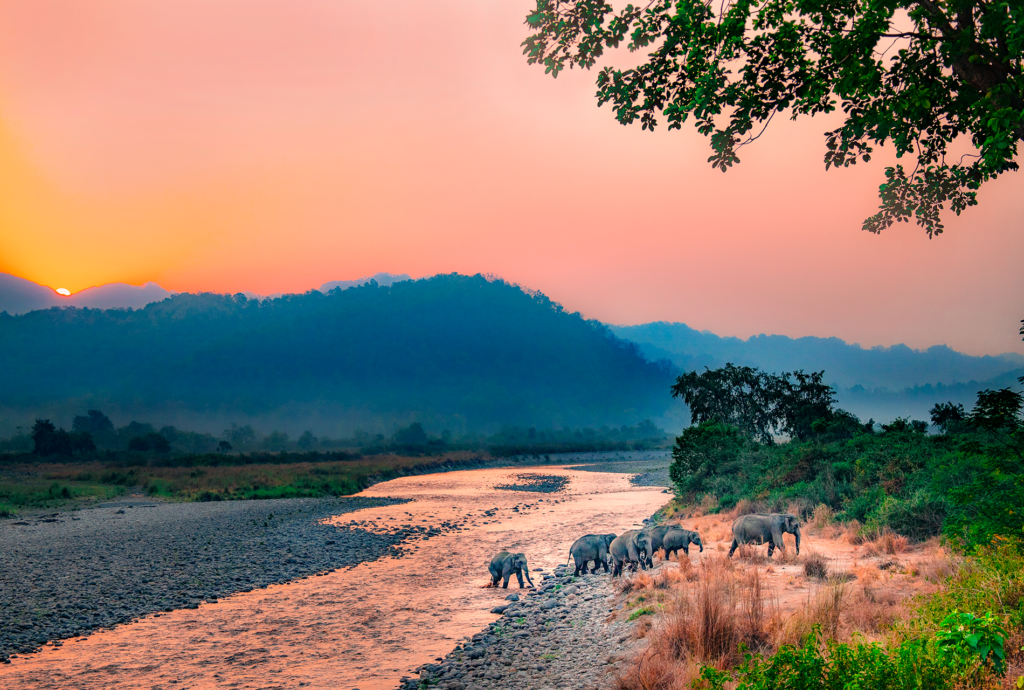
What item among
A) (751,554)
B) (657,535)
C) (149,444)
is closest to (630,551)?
(657,535)

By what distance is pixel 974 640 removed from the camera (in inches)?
194

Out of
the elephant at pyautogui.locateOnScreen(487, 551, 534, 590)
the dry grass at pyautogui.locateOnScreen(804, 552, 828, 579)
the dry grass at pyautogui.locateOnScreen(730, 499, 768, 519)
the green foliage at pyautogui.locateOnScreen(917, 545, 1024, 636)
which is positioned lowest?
the elephant at pyautogui.locateOnScreen(487, 551, 534, 590)

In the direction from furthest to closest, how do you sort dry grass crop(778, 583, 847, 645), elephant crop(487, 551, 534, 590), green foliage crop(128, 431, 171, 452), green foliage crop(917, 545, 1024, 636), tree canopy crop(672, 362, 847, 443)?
green foliage crop(128, 431, 171, 452) → tree canopy crop(672, 362, 847, 443) → elephant crop(487, 551, 534, 590) → dry grass crop(778, 583, 847, 645) → green foliage crop(917, 545, 1024, 636)

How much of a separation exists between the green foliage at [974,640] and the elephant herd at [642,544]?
9166mm

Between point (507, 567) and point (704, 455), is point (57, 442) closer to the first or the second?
point (704, 455)

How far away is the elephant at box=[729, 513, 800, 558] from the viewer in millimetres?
14117

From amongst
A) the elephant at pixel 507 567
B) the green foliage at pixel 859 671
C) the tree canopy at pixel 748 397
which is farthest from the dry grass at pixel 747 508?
the tree canopy at pixel 748 397

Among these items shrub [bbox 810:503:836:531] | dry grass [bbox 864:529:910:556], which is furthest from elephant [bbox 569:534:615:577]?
shrub [bbox 810:503:836:531]

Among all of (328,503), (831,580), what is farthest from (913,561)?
(328,503)

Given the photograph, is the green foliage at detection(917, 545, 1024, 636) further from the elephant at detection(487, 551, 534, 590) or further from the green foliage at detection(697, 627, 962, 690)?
the elephant at detection(487, 551, 534, 590)

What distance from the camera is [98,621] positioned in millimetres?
12836

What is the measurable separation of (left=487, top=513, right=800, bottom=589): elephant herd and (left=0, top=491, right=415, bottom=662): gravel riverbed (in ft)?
20.9

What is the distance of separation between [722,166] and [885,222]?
150 inches

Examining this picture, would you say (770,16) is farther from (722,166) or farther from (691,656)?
(691,656)
